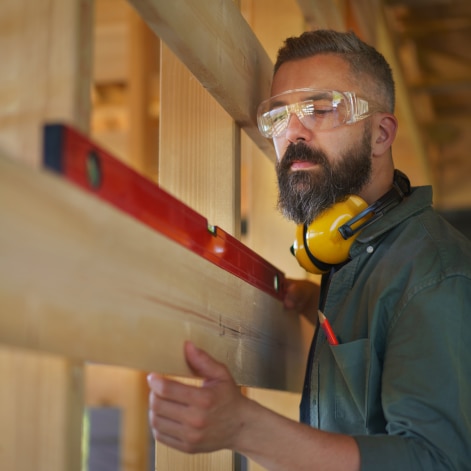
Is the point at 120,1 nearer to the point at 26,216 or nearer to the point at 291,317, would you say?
the point at 291,317

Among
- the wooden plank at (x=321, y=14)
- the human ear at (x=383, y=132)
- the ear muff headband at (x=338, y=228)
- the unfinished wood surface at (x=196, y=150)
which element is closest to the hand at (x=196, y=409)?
the unfinished wood surface at (x=196, y=150)

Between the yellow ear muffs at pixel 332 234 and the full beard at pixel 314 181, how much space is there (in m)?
0.02

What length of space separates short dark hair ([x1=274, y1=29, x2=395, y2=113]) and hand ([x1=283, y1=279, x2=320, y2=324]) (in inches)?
21.3

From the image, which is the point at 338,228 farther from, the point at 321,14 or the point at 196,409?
the point at 321,14

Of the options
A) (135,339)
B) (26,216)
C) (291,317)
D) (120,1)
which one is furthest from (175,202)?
(120,1)

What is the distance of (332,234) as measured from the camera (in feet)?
6.43

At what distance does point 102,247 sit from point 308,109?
1.07 m

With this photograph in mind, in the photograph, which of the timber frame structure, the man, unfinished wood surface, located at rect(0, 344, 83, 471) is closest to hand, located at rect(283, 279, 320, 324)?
the man

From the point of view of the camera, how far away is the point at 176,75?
1.82m

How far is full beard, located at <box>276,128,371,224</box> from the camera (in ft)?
6.46

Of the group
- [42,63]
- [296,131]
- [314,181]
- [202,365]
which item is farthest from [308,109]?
[42,63]

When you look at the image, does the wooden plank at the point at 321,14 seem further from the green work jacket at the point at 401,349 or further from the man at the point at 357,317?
the green work jacket at the point at 401,349

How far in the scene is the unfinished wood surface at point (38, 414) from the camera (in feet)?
3.18

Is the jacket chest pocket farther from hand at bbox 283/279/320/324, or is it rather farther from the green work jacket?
hand at bbox 283/279/320/324
